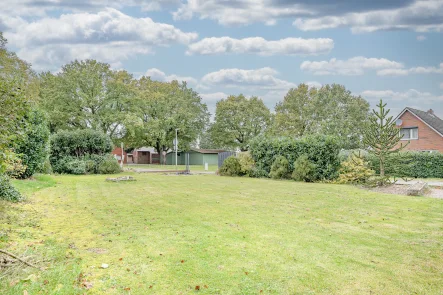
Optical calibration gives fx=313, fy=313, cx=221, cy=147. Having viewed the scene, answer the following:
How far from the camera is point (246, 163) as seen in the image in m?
22.1

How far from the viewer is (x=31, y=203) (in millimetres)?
9062

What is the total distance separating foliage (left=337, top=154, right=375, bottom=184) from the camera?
52.6 ft

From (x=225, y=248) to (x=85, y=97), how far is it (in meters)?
36.0

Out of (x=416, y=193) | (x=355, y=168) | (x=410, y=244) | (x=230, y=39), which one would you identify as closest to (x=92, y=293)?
(x=410, y=244)

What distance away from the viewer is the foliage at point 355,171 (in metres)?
16.0

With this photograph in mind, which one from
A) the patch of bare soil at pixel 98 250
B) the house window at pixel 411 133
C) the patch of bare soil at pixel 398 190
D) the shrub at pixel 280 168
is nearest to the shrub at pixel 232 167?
the shrub at pixel 280 168

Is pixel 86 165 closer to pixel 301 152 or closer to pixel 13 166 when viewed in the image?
pixel 301 152

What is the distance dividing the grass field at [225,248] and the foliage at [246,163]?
1262 centimetres

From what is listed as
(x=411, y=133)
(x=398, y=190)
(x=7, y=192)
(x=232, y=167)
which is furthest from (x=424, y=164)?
(x=7, y=192)

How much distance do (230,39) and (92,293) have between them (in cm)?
2059

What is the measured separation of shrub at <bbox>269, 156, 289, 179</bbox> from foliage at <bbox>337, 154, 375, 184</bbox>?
343 cm

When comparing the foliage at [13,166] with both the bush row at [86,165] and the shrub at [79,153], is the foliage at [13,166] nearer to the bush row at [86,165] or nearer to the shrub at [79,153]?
the bush row at [86,165]

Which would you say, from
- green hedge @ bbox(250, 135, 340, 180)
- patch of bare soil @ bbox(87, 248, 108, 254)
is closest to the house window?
green hedge @ bbox(250, 135, 340, 180)

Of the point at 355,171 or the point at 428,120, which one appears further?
the point at 428,120
